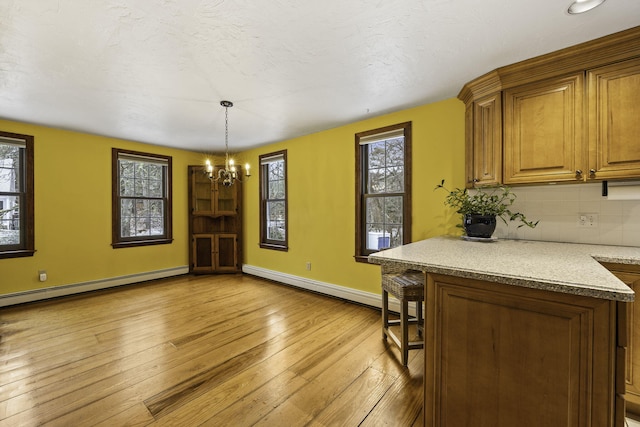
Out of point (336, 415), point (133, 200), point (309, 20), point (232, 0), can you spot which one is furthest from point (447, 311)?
point (133, 200)

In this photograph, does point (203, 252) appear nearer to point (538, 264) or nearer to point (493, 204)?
point (493, 204)

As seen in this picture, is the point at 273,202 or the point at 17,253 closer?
the point at 17,253

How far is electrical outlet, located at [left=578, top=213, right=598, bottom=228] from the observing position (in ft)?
7.06

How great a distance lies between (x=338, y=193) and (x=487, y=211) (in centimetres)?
190

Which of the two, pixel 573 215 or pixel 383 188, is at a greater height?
pixel 383 188

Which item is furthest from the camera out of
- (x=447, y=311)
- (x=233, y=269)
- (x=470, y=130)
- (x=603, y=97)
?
(x=233, y=269)

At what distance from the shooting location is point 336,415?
5.39ft

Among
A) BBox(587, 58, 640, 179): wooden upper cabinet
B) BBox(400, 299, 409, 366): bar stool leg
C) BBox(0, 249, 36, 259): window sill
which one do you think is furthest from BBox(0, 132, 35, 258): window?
BBox(587, 58, 640, 179): wooden upper cabinet

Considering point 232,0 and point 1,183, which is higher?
point 232,0

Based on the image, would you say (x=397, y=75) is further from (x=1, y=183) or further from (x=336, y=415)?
(x=1, y=183)

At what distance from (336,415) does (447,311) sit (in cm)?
96

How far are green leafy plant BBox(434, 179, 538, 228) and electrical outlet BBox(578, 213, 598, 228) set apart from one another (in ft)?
0.95

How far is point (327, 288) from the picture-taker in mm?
3900

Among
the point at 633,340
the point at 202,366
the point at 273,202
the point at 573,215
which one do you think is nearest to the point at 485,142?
the point at 573,215
